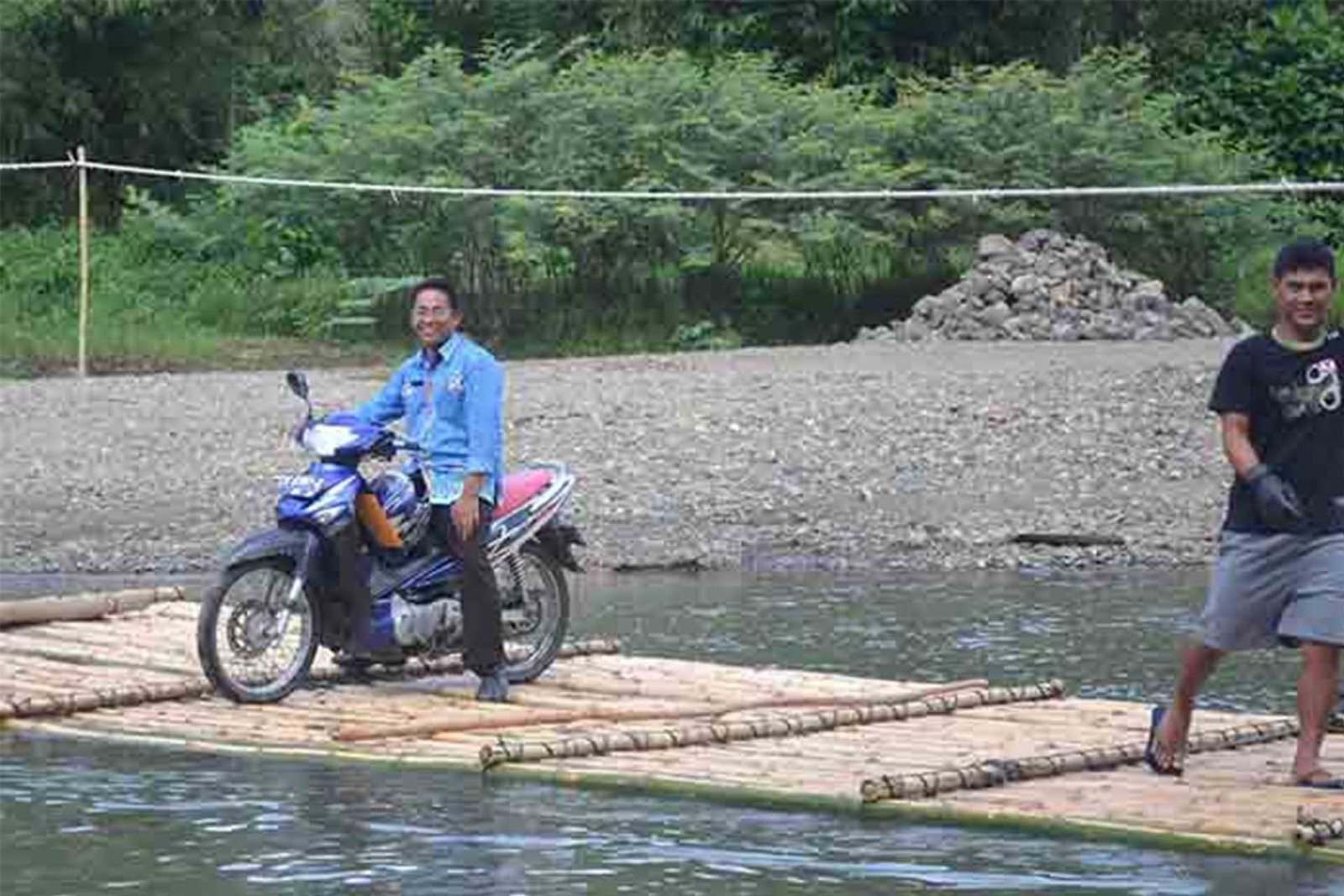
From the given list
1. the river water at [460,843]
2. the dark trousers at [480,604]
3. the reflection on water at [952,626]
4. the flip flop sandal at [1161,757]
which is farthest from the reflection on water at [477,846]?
the reflection on water at [952,626]

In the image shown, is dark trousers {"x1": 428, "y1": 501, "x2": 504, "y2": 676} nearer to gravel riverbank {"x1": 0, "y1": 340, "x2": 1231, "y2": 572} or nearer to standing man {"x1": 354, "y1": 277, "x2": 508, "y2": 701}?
standing man {"x1": 354, "y1": 277, "x2": 508, "y2": 701}

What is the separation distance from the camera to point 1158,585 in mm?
16516

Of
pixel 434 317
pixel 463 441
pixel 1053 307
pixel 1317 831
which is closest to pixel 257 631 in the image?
pixel 463 441

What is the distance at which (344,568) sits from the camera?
11344 millimetres

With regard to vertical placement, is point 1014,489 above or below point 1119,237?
below

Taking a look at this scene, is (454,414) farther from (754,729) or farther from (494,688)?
(754,729)

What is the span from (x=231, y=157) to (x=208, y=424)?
30.0 ft

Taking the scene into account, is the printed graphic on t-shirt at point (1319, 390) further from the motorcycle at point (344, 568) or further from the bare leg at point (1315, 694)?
the motorcycle at point (344, 568)

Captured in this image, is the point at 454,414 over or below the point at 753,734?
Answer: over

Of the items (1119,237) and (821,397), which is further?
(1119,237)

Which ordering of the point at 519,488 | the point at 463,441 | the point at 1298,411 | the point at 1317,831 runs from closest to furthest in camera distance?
the point at 1317,831 < the point at 1298,411 < the point at 463,441 < the point at 519,488

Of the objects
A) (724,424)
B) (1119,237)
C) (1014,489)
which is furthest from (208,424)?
(1119,237)

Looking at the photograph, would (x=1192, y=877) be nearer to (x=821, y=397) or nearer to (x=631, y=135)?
(x=821, y=397)

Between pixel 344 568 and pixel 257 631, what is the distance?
15.9 inches
